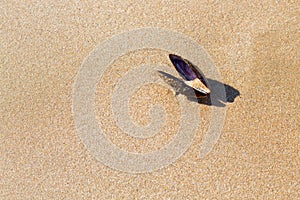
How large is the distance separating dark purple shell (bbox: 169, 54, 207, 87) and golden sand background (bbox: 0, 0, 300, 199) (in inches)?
5.9

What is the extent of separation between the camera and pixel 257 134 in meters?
2.43

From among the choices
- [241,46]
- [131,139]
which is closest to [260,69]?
[241,46]

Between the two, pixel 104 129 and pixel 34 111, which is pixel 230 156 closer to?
pixel 104 129

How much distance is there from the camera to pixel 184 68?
239cm

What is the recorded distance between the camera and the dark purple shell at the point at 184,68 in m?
A: 2.38

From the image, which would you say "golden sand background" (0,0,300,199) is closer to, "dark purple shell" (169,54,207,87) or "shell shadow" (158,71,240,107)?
"shell shadow" (158,71,240,107)

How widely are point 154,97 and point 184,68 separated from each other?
271 mm

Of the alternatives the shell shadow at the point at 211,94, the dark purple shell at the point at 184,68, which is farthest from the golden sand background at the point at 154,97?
the dark purple shell at the point at 184,68

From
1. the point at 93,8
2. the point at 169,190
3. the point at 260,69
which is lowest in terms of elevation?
the point at 169,190

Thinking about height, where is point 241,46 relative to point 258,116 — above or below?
above

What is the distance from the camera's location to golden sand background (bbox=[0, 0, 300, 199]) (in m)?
2.41

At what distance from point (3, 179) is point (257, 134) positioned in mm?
1606

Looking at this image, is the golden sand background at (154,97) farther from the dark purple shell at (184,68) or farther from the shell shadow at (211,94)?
the dark purple shell at (184,68)

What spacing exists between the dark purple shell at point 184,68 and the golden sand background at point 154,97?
0.49ft
